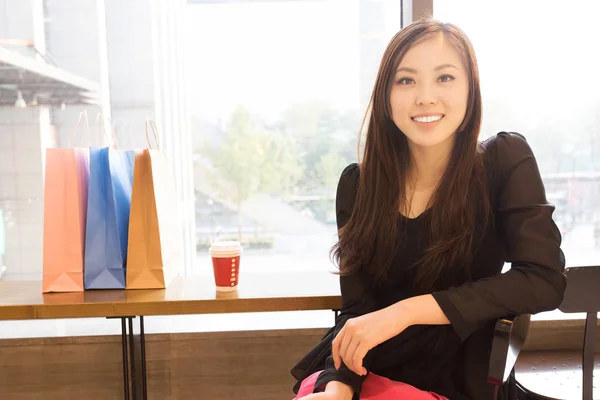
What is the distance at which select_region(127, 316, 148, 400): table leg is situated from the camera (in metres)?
1.45

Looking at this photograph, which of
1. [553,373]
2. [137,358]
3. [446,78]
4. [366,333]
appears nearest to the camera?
[366,333]

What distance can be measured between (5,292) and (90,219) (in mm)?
352

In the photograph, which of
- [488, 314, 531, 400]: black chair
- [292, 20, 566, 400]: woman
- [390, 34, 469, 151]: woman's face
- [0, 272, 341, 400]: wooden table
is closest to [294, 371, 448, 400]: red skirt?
[292, 20, 566, 400]: woman

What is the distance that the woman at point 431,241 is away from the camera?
1.00 meters

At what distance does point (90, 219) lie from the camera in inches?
54.7

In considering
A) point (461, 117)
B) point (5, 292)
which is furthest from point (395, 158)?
point (5, 292)

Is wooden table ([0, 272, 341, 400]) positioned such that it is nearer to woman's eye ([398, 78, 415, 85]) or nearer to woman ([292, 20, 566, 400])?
woman ([292, 20, 566, 400])

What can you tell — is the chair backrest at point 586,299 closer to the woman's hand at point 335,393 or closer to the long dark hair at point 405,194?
the long dark hair at point 405,194

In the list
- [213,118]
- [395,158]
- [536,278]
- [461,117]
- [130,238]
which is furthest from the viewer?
[213,118]

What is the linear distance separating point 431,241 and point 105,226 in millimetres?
881

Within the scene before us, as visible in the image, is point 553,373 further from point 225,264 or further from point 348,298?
point 225,264

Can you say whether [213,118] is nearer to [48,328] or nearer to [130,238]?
[130,238]

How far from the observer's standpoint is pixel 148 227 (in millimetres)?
1387

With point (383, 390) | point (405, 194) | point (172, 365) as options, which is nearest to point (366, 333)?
point (383, 390)
